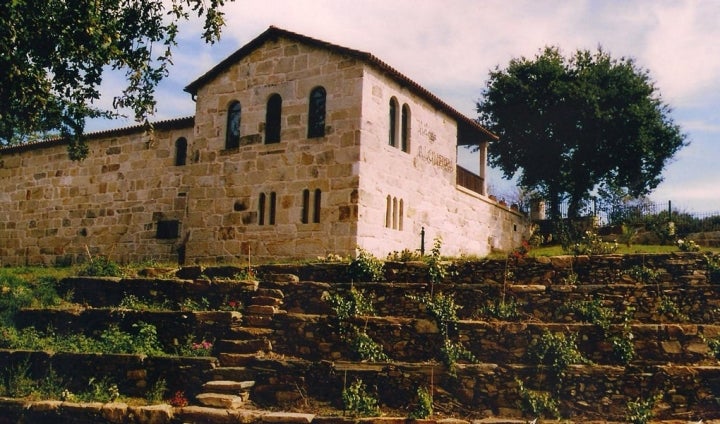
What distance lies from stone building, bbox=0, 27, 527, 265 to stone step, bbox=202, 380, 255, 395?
591 cm

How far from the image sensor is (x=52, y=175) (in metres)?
22.8

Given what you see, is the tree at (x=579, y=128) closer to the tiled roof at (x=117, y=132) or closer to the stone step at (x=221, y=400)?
the tiled roof at (x=117, y=132)

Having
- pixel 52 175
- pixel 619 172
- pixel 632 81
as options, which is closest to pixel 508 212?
pixel 619 172

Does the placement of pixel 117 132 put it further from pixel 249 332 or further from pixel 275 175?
pixel 249 332

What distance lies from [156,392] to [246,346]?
1.74 meters

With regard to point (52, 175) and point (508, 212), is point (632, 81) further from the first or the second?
point (52, 175)

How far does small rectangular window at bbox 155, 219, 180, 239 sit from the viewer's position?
19750 mm

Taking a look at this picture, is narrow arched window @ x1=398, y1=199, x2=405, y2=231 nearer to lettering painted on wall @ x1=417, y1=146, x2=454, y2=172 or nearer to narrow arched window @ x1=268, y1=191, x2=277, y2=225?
lettering painted on wall @ x1=417, y1=146, x2=454, y2=172

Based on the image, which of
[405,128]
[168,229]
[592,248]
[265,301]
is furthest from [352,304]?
[168,229]

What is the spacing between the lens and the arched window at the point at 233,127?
1838 centimetres

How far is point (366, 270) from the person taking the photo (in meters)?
12.8

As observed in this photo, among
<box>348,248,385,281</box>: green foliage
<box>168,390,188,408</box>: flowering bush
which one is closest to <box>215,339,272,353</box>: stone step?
<box>168,390,188,408</box>: flowering bush

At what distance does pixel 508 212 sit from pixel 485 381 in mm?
16692

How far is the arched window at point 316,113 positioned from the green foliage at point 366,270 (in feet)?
17.1
